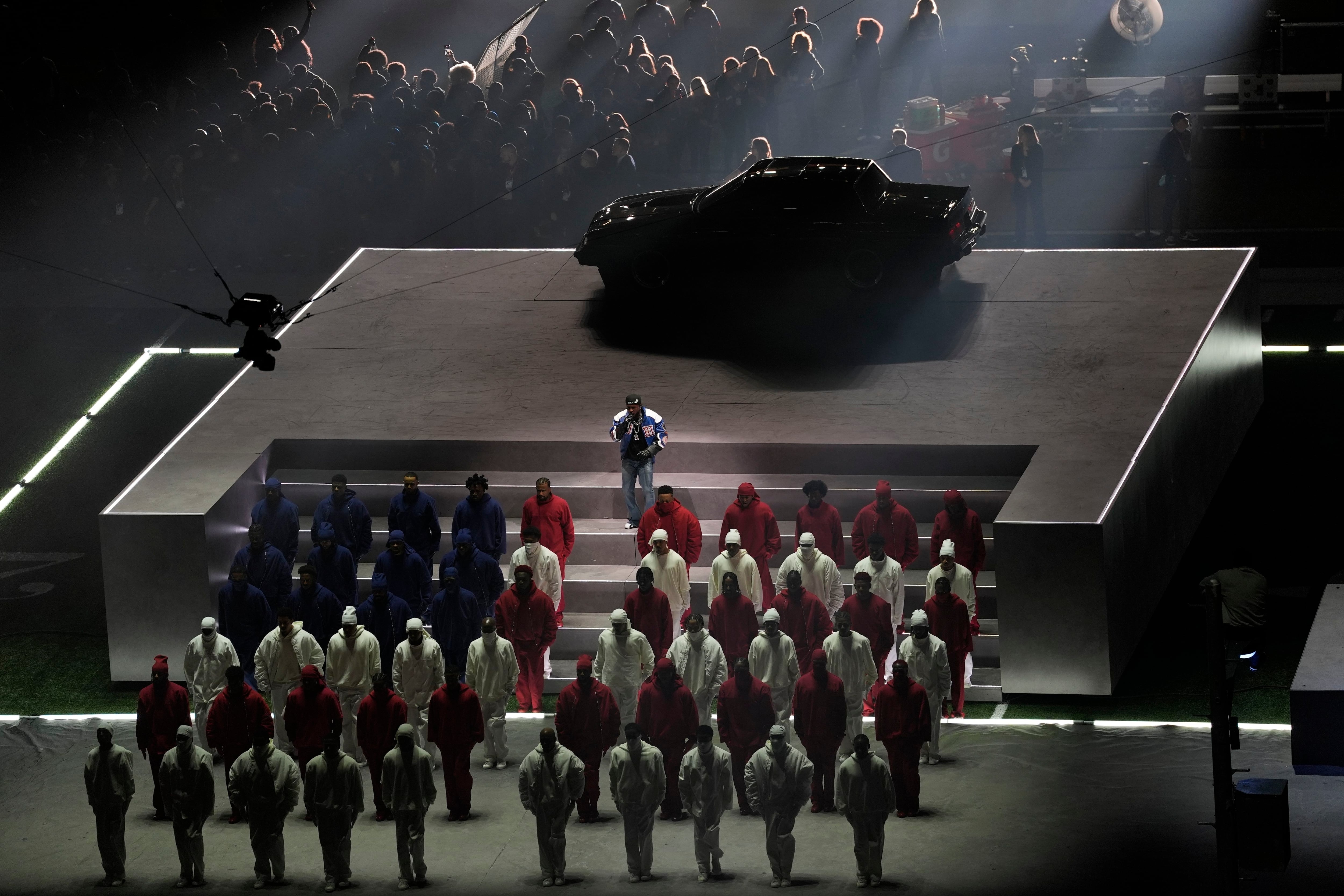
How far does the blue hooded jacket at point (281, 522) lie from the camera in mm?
17125

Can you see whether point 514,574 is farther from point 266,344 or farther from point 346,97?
point 346,97

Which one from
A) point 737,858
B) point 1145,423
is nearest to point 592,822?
point 737,858

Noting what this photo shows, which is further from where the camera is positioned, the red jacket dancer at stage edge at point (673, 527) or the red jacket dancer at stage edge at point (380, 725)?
the red jacket dancer at stage edge at point (673, 527)

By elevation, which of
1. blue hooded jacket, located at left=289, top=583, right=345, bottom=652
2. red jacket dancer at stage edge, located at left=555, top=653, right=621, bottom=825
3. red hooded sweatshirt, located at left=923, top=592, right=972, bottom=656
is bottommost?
red jacket dancer at stage edge, located at left=555, top=653, right=621, bottom=825

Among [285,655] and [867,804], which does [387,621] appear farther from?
[867,804]

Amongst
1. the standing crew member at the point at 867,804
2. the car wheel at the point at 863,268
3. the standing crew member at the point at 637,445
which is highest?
the car wheel at the point at 863,268

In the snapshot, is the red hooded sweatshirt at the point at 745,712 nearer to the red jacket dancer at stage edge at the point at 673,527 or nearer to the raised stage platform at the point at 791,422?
the raised stage platform at the point at 791,422

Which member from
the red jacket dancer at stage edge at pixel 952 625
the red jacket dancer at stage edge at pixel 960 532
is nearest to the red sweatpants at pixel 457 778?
the red jacket dancer at stage edge at pixel 952 625

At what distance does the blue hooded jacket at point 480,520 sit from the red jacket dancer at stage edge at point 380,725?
291 cm

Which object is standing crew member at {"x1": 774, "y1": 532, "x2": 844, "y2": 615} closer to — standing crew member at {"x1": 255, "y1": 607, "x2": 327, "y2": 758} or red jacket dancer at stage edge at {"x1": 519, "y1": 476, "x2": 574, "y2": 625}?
red jacket dancer at stage edge at {"x1": 519, "y1": 476, "x2": 574, "y2": 625}

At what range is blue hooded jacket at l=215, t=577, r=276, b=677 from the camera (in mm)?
15547

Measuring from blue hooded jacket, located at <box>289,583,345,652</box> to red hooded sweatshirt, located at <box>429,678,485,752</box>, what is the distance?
2048 millimetres

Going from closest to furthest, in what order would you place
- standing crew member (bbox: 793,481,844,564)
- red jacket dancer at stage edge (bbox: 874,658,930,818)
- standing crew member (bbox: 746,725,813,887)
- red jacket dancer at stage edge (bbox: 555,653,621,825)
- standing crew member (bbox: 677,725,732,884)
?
1. standing crew member (bbox: 746,725,813,887)
2. standing crew member (bbox: 677,725,732,884)
3. red jacket dancer at stage edge (bbox: 874,658,930,818)
4. red jacket dancer at stage edge (bbox: 555,653,621,825)
5. standing crew member (bbox: 793,481,844,564)

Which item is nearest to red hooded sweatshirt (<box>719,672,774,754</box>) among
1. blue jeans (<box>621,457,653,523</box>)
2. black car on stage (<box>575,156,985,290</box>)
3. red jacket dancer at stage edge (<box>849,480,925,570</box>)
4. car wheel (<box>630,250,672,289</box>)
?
red jacket dancer at stage edge (<box>849,480,925,570</box>)
